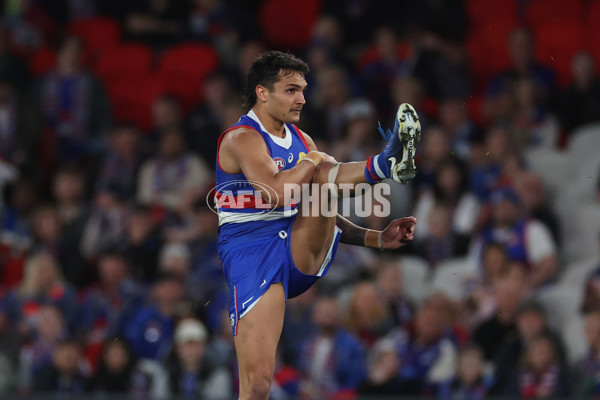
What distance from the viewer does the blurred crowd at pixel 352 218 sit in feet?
30.2

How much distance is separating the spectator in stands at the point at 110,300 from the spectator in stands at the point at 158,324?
251 millimetres

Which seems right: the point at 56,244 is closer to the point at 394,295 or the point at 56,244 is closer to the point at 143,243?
the point at 143,243

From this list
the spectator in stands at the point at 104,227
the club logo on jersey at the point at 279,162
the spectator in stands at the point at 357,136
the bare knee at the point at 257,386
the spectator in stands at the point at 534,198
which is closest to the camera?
the bare knee at the point at 257,386

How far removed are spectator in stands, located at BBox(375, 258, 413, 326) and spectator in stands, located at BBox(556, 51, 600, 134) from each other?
2452 mm

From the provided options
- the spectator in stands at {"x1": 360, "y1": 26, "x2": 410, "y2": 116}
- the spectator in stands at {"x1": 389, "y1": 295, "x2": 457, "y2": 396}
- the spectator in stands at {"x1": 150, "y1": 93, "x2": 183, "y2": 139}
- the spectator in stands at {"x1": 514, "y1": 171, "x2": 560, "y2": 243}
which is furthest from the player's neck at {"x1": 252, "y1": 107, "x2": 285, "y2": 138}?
the spectator in stands at {"x1": 150, "y1": 93, "x2": 183, "y2": 139}

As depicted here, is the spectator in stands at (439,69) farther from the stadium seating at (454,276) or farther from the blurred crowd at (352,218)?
the stadium seating at (454,276)

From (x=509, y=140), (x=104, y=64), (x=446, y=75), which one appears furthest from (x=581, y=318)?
(x=104, y=64)

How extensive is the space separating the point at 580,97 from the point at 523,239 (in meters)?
1.76

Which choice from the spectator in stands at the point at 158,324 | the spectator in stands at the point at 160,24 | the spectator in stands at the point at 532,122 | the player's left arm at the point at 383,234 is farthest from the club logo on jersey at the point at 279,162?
the spectator in stands at the point at 160,24

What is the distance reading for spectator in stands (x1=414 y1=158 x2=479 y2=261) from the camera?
9.97 meters

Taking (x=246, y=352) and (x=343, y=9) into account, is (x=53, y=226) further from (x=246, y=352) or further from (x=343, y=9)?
(x=246, y=352)

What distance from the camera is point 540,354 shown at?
8.62 meters

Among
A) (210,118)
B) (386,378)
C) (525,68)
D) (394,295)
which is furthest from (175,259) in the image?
(525,68)

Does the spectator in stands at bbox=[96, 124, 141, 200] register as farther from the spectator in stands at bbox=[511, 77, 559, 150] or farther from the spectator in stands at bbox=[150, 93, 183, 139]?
the spectator in stands at bbox=[511, 77, 559, 150]
